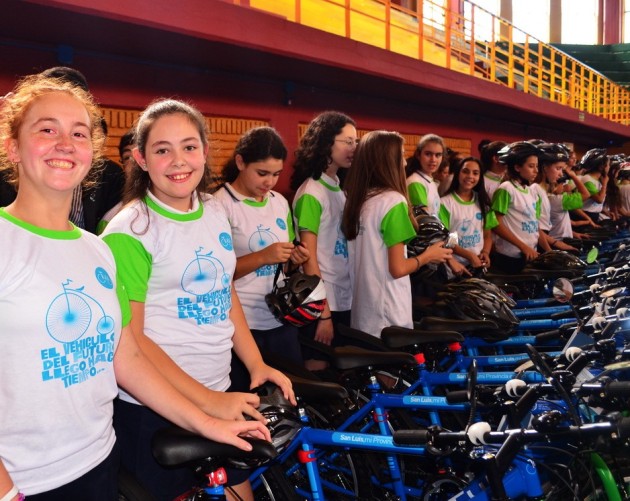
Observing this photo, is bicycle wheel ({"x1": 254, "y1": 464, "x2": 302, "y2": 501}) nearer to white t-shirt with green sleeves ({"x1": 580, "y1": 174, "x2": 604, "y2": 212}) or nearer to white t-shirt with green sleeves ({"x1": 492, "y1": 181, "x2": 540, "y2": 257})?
white t-shirt with green sleeves ({"x1": 492, "y1": 181, "x2": 540, "y2": 257})

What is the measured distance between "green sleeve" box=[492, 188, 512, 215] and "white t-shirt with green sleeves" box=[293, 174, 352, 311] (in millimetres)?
2290

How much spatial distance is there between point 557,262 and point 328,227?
2356 millimetres

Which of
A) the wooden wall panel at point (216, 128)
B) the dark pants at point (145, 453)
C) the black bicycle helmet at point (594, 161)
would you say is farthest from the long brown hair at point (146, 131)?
the black bicycle helmet at point (594, 161)

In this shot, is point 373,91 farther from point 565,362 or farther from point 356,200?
point 565,362

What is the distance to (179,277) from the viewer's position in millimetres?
2287

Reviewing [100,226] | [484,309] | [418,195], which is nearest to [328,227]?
[484,309]

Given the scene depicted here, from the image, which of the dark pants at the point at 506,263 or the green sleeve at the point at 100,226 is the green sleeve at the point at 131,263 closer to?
the green sleeve at the point at 100,226

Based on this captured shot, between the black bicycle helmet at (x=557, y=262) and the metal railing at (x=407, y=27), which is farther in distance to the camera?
the metal railing at (x=407, y=27)

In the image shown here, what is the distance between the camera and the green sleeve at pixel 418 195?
524 cm

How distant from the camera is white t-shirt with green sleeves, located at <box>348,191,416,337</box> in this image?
375cm

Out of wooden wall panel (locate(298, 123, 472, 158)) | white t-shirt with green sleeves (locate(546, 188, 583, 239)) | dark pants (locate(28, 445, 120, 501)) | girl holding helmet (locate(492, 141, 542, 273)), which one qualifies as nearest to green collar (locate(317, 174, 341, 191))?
girl holding helmet (locate(492, 141, 542, 273))

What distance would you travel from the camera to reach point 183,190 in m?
2.34

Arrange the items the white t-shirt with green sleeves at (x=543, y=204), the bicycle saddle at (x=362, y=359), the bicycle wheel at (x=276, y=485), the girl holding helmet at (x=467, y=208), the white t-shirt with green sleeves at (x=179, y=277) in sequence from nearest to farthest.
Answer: the white t-shirt with green sleeves at (x=179, y=277) → the bicycle wheel at (x=276, y=485) → the bicycle saddle at (x=362, y=359) → the girl holding helmet at (x=467, y=208) → the white t-shirt with green sleeves at (x=543, y=204)

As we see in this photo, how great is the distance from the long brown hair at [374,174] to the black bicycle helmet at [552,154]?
9.66 ft
